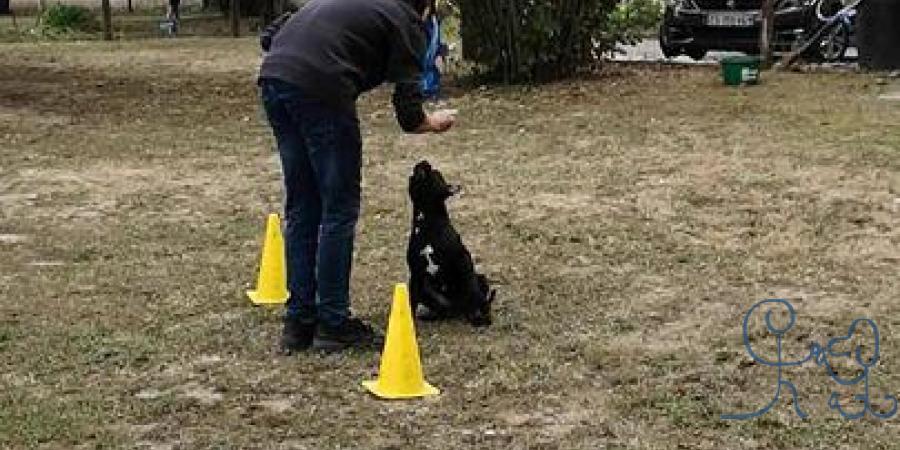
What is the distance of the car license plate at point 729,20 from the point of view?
602 inches

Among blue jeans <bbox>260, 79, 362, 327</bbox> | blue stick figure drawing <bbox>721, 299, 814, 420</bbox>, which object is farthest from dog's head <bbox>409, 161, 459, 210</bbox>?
blue stick figure drawing <bbox>721, 299, 814, 420</bbox>

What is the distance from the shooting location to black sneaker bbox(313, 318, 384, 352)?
4.95 meters

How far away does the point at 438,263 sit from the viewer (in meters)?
5.23

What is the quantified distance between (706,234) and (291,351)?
8.76 feet

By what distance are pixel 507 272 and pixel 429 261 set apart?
103 cm

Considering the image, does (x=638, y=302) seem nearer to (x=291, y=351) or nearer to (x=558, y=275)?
(x=558, y=275)

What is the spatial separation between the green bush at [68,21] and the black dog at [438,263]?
21583mm

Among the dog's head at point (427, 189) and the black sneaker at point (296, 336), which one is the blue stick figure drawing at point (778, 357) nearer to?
the dog's head at point (427, 189)

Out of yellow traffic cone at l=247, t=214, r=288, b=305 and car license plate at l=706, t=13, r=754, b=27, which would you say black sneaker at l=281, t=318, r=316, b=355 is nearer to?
yellow traffic cone at l=247, t=214, r=288, b=305

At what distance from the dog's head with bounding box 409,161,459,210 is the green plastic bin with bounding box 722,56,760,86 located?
302 inches

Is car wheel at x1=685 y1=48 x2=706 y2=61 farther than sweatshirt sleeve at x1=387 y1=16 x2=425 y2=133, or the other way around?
car wheel at x1=685 y1=48 x2=706 y2=61

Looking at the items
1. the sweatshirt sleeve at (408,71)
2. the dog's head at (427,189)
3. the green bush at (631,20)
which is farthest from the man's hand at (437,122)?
the green bush at (631,20)

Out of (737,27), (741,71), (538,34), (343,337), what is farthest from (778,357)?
(737,27)

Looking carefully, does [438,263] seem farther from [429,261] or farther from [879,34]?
[879,34]
